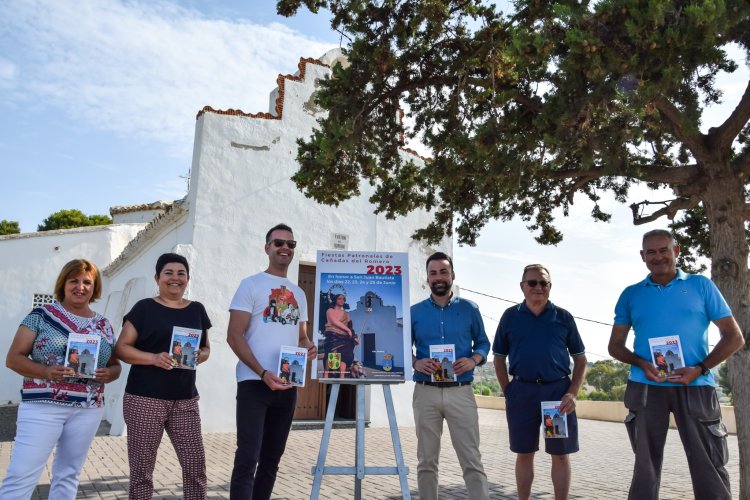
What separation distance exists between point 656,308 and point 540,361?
3.33 ft

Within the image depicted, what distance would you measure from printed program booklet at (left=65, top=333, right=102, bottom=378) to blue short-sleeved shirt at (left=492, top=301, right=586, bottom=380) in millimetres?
3156

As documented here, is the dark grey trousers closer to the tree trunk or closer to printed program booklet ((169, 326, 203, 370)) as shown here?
the tree trunk

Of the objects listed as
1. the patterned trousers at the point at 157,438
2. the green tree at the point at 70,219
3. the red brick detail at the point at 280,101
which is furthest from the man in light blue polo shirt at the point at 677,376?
the green tree at the point at 70,219

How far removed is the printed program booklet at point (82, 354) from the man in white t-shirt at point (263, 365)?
0.90 meters

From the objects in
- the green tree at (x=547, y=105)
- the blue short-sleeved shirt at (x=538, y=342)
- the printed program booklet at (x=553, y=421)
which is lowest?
the printed program booklet at (x=553, y=421)

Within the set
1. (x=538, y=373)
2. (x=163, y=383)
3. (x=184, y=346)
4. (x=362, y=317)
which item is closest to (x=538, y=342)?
(x=538, y=373)

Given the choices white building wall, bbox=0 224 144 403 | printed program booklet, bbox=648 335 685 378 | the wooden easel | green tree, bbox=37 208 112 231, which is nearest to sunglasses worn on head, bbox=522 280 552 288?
Result: printed program booklet, bbox=648 335 685 378

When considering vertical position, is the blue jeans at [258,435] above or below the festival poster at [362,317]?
below

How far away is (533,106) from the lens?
6609mm

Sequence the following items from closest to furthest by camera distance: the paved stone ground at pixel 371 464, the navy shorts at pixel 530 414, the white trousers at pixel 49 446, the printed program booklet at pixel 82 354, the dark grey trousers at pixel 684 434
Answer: the white trousers at pixel 49 446 < the printed program booklet at pixel 82 354 < the dark grey trousers at pixel 684 434 < the navy shorts at pixel 530 414 < the paved stone ground at pixel 371 464

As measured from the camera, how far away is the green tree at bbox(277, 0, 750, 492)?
15.9ft

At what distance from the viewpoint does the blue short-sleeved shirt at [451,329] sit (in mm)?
4973

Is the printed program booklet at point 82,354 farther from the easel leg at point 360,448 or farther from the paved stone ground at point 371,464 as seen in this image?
the paved stone ground at point 371,464

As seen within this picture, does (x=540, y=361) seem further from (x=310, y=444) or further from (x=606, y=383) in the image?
(x=606, y=383)
